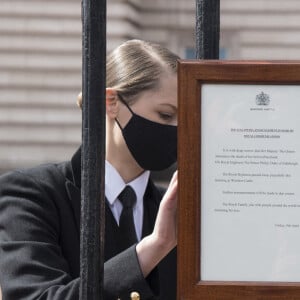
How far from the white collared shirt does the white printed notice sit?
0.78 metres

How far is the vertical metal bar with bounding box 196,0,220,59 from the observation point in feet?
7.36

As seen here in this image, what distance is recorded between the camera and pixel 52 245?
248 cm

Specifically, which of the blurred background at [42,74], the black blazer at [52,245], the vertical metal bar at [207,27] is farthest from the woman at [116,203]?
the blurred background at [42,74]

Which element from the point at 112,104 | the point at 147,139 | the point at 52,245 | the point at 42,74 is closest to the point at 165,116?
the point at 147,139

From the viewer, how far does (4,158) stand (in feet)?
60.3

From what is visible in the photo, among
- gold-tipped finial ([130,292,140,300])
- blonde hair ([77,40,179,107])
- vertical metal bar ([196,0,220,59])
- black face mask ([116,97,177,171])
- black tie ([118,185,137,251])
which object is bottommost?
gold-tipped finial ([130,292,140,300])

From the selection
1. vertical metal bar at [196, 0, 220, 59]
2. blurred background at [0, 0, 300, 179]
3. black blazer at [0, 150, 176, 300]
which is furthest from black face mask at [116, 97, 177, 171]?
blurred background at [0, 0, 300, 179]

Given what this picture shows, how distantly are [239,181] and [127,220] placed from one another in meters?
0.80

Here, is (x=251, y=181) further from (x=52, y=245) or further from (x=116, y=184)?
(x=116, y=184)

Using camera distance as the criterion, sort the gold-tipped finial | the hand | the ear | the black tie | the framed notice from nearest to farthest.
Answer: the framed notice < the hand < the gold-tipped finial < the black tie < the ear

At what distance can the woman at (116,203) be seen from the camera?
229 cm

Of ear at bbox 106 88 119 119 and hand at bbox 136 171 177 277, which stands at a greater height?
ear at bbox 106 88 119 119

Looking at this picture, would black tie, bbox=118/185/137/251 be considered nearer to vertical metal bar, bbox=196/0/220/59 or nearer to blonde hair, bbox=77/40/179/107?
blonde hair, bbox=77/40/179/107

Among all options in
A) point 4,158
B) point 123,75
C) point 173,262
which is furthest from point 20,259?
point 4,158
